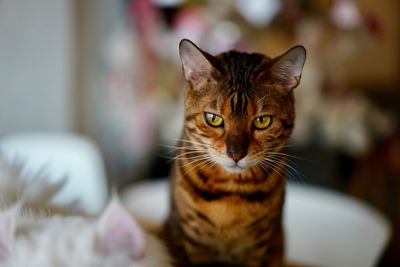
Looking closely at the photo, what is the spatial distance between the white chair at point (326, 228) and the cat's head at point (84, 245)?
0.28m

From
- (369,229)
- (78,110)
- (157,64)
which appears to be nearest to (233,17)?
(157,64)

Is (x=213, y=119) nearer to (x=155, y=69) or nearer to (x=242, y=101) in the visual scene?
(x=242, y=101)

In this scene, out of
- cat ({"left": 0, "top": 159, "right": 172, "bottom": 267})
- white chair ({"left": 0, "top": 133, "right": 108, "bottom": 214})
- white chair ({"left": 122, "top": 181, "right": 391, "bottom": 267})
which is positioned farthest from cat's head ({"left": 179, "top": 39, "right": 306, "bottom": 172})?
white chair ({"left": 0, "top": 133, "right": 108, "bottom": 214})

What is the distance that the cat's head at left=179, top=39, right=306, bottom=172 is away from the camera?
415 mm

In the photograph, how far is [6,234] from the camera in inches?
14.3

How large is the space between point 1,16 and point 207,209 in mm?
644

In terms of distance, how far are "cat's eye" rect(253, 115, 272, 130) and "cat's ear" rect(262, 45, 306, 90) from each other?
0.03 m

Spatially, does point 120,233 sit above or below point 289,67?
below

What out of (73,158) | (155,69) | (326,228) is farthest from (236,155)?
(155,69)

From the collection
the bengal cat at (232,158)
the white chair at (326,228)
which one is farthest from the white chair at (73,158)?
the bengal cat at (232,158)

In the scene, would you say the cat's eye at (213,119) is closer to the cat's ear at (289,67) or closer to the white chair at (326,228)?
the cat's ear at (289,67)

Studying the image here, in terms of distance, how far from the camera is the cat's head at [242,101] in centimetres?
42

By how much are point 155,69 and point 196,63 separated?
34.3 inches

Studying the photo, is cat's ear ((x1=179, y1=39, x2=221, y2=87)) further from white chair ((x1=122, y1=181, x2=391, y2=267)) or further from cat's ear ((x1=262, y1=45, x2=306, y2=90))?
white chair ((x1=122, y1=181, x2=391, y2=267))
